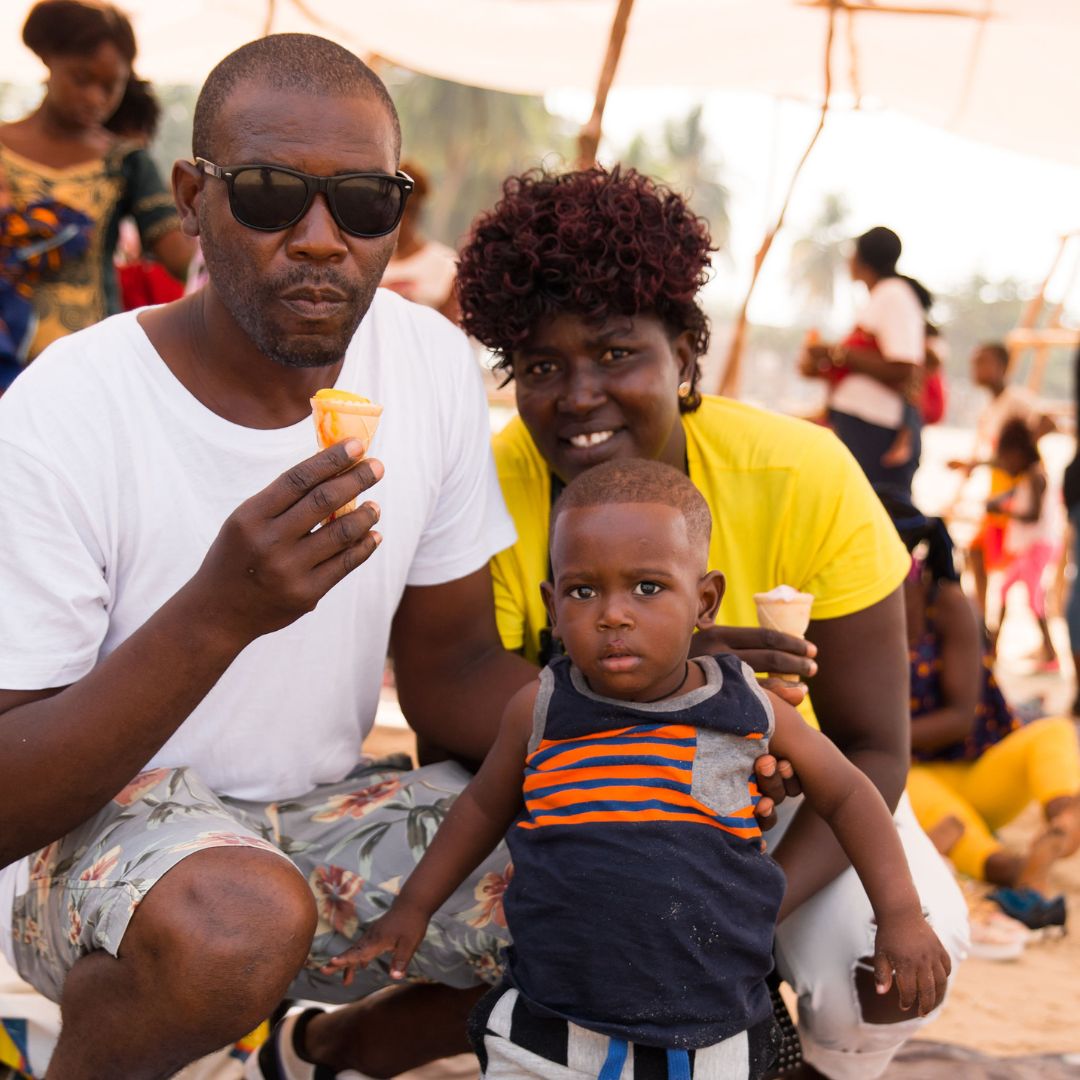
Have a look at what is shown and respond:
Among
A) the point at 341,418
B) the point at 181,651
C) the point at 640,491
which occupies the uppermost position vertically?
the point at 341,418

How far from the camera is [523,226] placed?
2.89 metres

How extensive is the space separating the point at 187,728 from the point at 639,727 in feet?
2.96

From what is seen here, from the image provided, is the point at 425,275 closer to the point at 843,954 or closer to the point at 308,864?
the point at 308,864

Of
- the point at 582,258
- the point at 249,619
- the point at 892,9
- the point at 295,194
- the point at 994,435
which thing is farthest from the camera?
the point at 994,435

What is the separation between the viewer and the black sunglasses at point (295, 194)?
2.30 metres

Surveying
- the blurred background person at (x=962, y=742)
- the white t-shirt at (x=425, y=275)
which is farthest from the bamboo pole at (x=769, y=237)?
the blurred background person at (x=962, y=742)

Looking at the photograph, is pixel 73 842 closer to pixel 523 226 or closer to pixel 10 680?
pixel 10 680

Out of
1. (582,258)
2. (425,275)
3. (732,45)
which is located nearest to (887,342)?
(732,45)

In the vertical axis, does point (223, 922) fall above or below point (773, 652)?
below

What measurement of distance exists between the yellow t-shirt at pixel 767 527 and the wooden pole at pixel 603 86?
353 cm

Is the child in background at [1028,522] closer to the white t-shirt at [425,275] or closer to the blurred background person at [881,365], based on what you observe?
the blurred background person at [881,365]

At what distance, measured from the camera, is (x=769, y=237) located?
25.8ft

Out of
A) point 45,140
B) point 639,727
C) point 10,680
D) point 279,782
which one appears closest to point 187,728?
point 279,782

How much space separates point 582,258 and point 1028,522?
797cm
